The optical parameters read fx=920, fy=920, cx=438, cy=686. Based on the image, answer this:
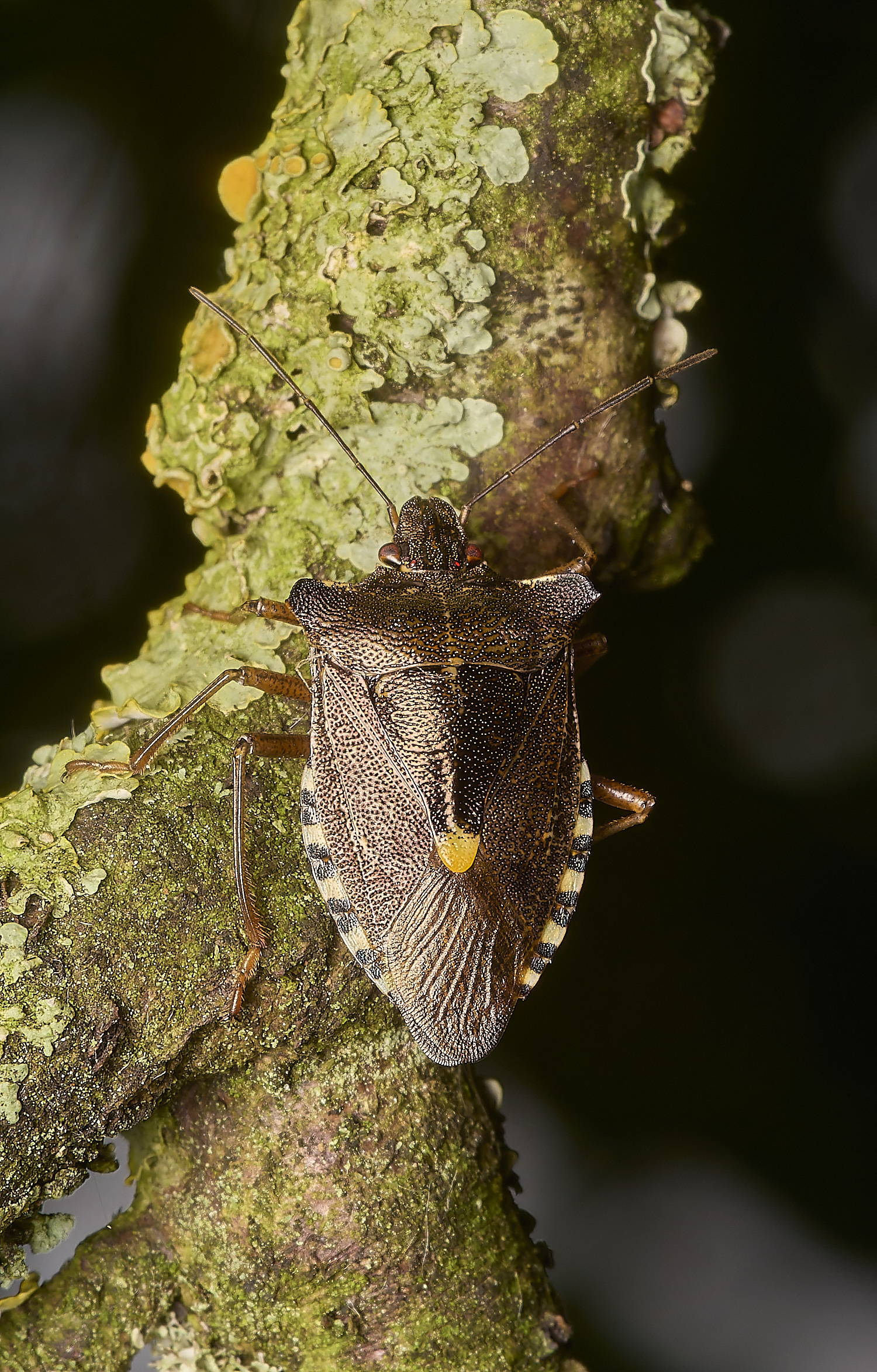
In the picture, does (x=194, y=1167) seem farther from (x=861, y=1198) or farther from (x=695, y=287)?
(x=695, y=287)

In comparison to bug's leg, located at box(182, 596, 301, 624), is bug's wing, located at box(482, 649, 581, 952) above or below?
below

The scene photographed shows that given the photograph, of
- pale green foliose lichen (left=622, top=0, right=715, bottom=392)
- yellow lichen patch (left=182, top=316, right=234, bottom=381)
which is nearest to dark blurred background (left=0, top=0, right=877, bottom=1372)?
pale green foliose lichen (left=622, top=0, right=715, bottom=392)

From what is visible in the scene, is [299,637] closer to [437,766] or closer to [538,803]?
[437,766]

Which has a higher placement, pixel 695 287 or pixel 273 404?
pixel 273 404

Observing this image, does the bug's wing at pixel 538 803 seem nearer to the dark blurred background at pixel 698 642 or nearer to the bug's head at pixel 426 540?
the bug's head at pixel 426 540

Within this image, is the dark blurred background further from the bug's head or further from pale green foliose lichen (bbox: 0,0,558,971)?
the bug's head

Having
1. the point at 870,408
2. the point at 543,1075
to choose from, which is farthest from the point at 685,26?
the point at 543,1075
